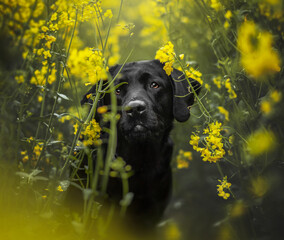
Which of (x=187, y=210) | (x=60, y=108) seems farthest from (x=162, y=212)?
(x=60, y=108)

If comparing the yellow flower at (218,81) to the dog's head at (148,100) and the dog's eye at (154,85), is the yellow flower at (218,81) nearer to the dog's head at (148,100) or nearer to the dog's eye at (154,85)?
the dog's head at (148,100)

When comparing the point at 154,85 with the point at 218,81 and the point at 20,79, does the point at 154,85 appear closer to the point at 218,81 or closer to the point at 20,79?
the point at 218,81

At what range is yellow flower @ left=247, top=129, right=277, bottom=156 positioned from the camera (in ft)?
6.40

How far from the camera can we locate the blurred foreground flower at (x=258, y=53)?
182cm

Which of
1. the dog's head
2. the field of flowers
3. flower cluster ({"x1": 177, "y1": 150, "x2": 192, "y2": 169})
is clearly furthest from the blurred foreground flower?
flower cluster ({"x1": 177, "y1": 150, "x2": 192, "y2": 169})

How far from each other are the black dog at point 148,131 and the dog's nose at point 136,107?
0.02 m

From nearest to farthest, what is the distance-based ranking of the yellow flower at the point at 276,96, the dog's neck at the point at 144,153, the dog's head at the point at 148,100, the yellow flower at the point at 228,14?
the yellow flower at the point at 276,96 → the yellow flower at the point at 228,14 → the dog's head at the point at 148,100 → the dog's neck at the point at 144,153

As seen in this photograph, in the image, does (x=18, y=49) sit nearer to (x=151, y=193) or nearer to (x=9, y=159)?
(x=9, y=159)

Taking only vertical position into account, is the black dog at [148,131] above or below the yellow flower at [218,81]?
below

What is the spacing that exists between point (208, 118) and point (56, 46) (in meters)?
1.15

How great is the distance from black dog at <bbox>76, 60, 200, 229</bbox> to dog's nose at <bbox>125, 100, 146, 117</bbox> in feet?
0.06

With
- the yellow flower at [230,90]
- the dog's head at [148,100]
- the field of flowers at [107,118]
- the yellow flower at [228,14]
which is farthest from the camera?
the dog's head at [148,100]

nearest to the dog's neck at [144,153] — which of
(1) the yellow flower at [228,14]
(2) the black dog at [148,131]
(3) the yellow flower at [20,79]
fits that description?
(2) the black dog at [148,131]

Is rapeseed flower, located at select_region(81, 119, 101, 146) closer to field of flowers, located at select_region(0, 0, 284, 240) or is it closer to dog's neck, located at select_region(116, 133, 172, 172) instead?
field of flowers, located at select_region(0, 0, 284, 240)
